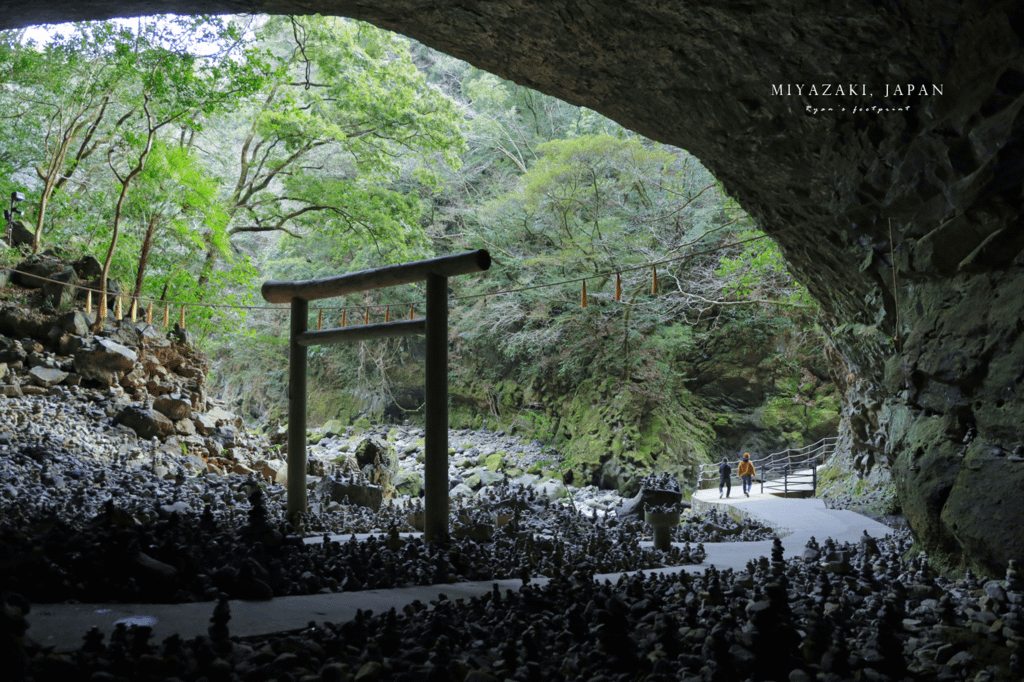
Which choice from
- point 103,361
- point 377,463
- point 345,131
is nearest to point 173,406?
point 103,361

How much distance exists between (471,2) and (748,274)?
8.28 meters

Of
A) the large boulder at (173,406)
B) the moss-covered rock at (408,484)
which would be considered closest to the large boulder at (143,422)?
the large boulder at (173,406)

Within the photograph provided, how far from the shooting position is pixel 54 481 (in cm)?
603

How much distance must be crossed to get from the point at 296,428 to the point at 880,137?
5.55 metres

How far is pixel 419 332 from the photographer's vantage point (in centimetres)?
527

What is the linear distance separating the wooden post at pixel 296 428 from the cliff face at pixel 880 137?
10.2 feet

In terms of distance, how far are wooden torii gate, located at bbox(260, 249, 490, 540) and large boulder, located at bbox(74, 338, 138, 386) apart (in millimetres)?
4181

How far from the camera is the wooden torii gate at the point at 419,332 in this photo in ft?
15.3

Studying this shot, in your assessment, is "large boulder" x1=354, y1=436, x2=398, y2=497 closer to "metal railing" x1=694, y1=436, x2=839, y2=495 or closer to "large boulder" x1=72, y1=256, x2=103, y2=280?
"large boulder" x1=72, y1=256, x2=103, y2=280

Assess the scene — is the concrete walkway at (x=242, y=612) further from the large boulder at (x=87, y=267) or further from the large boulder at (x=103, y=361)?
the large boulder at (x=87, y=267)

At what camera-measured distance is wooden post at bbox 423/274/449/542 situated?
4.64 m

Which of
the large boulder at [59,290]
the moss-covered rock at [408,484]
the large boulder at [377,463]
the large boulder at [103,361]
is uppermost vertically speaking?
the large boulder at [59,290]

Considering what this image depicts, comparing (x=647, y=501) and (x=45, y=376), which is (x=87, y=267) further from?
(x=647, y=501)

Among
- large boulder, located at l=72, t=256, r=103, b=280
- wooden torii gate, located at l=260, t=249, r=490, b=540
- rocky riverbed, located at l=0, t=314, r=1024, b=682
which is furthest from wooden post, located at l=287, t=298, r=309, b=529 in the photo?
large boulder, located at l=72, t=256, r=103, b=280
